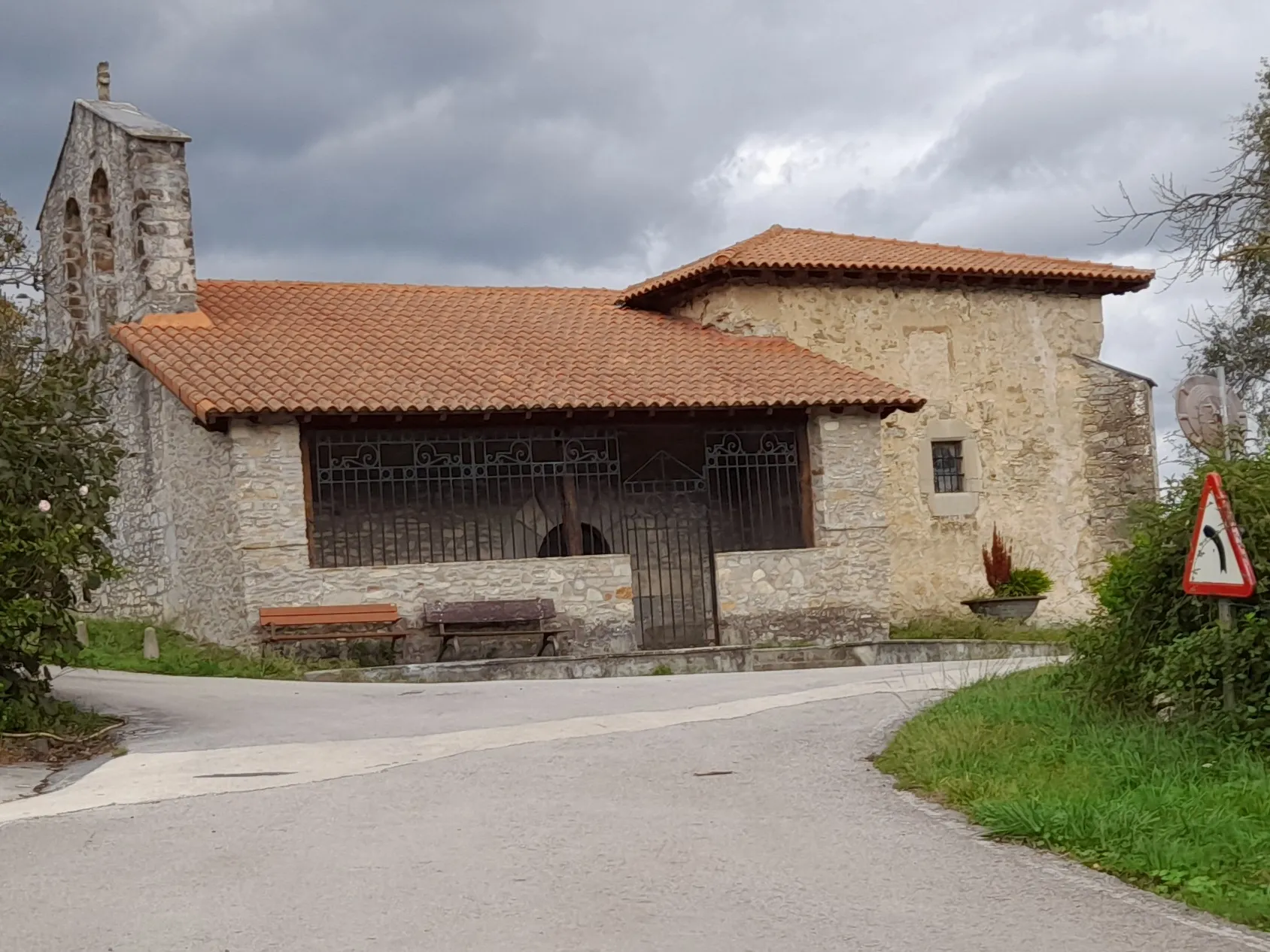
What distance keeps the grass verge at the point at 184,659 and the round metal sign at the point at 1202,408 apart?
29.7 ft

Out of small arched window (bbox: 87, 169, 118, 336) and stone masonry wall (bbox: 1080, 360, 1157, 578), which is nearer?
small arched window (bbox: 87, 169, 118, 336)

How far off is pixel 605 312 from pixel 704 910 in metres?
17.4

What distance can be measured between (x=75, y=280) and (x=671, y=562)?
956 cm

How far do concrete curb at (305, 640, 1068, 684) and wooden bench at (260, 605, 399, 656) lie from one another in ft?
2.68

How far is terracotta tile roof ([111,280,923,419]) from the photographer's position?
17.1 metres

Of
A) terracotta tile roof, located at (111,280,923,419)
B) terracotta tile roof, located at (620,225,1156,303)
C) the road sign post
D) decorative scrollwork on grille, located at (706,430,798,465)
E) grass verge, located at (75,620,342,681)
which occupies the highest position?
terracotta tile roof, located at (620,225,1156,303)

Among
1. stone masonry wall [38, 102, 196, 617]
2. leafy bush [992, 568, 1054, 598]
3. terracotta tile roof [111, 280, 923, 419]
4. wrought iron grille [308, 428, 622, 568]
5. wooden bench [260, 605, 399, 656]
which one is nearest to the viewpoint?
wooden bench [260, 605, 399, 656]

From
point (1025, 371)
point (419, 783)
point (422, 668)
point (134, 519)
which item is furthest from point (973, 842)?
point (1025, 371)

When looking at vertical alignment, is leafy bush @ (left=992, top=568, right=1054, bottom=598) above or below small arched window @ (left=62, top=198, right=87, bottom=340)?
below

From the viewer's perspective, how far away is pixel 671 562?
19.8m

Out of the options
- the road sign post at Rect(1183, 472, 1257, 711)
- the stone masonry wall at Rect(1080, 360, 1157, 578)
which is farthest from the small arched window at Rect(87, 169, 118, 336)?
the road sign post at Rect(1183, 472, 1257, 711)

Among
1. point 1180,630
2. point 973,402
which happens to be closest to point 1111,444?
point 973,402

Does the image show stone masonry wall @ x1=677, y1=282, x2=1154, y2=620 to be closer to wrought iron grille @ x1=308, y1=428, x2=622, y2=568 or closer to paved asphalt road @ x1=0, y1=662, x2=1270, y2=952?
wrought iron grille @ x1=308, y1=428, x2=622, y2=568

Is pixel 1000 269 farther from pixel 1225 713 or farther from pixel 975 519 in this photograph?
pixel 1225 713
